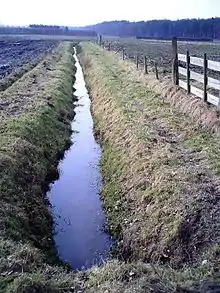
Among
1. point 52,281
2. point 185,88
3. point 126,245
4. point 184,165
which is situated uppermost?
point 185,88

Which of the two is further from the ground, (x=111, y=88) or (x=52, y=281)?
(x=111, y=88)

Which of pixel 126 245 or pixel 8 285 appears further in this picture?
pixel 126 245

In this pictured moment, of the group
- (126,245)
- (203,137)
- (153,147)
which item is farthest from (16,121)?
(126,245)

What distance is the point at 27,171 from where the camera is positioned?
588 inches

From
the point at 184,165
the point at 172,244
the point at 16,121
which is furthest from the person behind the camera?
the point at 16,121

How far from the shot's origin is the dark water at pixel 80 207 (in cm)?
1161

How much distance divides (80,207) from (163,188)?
344 cm

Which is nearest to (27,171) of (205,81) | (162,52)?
(205,81)

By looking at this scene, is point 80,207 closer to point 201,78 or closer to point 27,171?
point 27,171

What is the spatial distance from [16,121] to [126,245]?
32.4 ft

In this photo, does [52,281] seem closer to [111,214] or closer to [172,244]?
[172,244]

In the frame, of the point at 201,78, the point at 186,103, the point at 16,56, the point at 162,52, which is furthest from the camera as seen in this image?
the point at 16,56

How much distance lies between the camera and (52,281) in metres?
8.09

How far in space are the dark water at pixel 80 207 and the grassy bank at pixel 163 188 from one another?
0.46 metres
